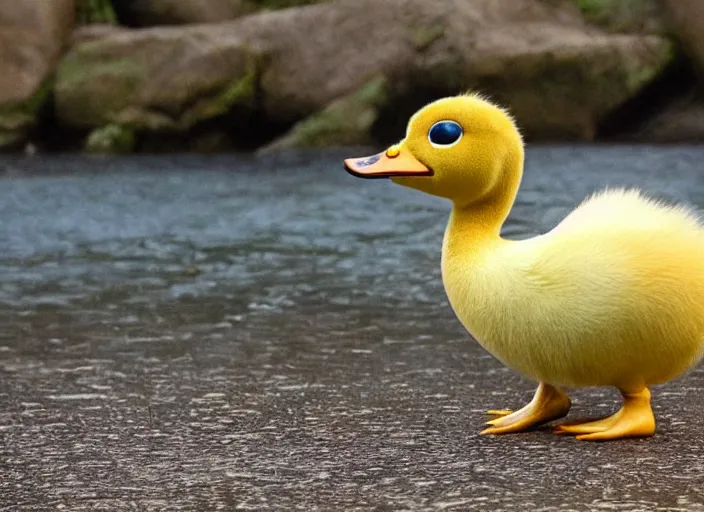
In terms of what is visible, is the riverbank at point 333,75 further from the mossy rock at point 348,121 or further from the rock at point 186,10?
the rock at point 186,10

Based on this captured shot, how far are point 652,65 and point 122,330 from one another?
11111mm

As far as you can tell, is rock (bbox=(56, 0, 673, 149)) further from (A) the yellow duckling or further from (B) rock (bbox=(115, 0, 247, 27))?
(A) the yellow duckling

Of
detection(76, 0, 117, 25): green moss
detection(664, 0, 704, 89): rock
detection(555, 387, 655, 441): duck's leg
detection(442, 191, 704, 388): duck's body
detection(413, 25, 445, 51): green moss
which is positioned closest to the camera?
detection(442, 191, 704, 388): duck's body

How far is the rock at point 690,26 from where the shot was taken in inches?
553

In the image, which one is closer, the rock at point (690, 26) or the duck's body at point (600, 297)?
the duck's body at point (600, 297)

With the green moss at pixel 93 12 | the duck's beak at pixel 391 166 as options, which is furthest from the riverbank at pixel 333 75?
the duck's beak at pixel 391 166

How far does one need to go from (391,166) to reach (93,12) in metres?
13.6

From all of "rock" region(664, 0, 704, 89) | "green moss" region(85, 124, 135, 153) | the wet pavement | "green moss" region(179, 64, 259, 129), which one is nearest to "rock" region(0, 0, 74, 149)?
"green moss" region(85, 124, 135, 153)

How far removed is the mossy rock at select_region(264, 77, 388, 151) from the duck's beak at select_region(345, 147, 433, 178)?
10844 mm

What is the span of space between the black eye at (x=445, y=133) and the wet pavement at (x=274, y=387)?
2.39 ft

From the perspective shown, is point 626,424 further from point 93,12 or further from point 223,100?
point 93,12

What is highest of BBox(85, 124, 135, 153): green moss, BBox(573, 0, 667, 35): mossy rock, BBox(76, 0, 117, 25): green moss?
BBox(573, 0, 667, 35): mossy rock

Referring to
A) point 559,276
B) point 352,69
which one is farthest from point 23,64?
point 559,276

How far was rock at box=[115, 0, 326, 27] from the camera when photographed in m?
15.5
